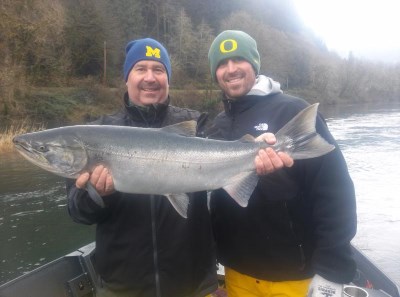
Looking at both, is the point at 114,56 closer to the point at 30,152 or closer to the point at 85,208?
the point at 30,152

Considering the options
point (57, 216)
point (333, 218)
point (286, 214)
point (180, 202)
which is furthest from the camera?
point (57, 216)

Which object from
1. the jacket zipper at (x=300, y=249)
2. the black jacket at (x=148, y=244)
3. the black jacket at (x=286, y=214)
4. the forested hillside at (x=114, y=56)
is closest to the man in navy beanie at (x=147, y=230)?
the black jacket at (x=148, y=244)

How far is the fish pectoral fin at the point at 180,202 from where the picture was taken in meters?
3.45

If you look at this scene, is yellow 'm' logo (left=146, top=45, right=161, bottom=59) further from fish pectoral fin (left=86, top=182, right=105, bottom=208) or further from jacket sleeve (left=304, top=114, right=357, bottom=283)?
jacket sleeve (left=304, top=114, right=357, bottom=283)

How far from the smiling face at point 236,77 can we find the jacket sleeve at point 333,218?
39.3 inches

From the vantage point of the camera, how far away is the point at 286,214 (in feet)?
11.8

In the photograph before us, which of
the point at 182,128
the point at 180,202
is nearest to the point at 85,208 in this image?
the point at 180,202

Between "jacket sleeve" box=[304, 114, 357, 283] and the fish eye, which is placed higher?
the fish eye

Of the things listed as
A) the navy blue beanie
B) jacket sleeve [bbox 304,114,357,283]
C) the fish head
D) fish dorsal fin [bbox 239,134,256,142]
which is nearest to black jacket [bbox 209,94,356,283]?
jacket sleeve [bbox 304,114,357,283]

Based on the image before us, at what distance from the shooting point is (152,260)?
3.54 meters

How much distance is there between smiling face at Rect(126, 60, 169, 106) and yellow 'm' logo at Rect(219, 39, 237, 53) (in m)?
0.61

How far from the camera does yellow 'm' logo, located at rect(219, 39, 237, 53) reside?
153 inches

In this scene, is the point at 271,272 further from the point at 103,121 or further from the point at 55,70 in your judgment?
the point at 55,70

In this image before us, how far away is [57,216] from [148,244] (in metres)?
8.71
